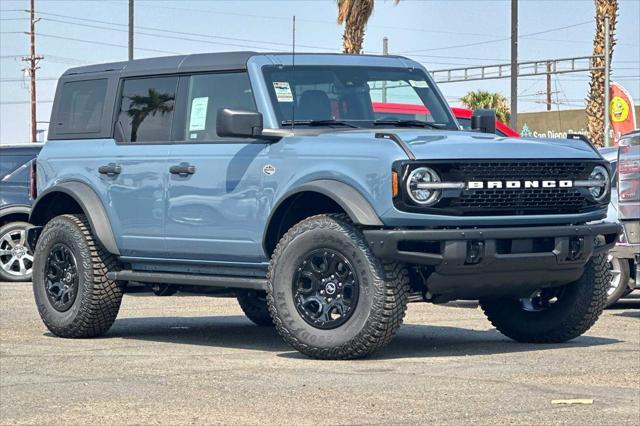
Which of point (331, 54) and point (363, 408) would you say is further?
point (331, 54)

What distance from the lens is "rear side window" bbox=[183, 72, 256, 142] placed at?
10.7 m

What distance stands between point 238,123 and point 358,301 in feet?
4.86

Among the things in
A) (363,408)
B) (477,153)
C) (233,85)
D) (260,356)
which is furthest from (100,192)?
(363,408)

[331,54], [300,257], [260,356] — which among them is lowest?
[260,356]

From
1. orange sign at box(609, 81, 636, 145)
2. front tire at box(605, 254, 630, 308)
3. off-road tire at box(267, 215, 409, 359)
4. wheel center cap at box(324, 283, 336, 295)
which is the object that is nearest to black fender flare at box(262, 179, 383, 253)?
off-road tire at box(267, 215, 409, 359)

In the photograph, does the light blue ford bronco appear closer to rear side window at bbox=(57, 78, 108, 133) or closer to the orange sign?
rear side window at bbox=(57, 78, 108, 133)

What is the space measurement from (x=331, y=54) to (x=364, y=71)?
0.27 m

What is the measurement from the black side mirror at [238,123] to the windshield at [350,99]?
0.97ft

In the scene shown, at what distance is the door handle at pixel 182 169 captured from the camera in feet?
34.8

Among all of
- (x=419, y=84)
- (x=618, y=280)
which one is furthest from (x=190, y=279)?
(x=618, y=280)

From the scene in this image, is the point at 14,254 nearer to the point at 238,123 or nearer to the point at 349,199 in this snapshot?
the point at 238,123

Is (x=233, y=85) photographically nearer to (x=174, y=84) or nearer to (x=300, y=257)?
(x=174, y=84)

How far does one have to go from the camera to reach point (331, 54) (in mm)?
10977

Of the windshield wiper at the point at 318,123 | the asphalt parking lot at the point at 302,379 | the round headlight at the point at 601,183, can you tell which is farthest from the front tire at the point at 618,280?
the windshield wiper at the point at 318,123
